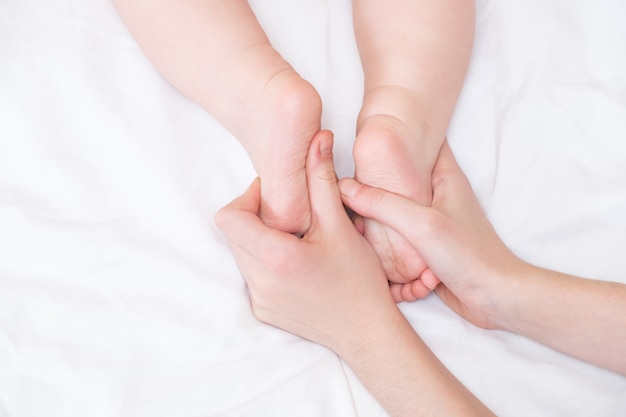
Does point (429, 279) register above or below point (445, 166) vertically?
below

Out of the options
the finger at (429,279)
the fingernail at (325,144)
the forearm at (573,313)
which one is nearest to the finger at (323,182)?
the fingernail at (325,144)

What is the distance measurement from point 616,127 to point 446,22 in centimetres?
35

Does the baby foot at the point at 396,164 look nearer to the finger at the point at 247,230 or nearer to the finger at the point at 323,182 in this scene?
the finger at the point at 323,182

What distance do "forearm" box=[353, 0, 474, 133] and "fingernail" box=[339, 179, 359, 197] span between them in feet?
0.49

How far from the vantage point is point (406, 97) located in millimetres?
1022

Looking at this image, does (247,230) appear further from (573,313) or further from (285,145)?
(573,313)

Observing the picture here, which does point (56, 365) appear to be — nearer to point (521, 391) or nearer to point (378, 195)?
point (378, 195)

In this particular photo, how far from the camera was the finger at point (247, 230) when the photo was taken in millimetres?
947

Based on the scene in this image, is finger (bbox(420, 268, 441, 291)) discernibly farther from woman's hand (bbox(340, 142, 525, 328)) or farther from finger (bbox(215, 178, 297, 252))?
finger (bbox(215, 178, 297, 252))

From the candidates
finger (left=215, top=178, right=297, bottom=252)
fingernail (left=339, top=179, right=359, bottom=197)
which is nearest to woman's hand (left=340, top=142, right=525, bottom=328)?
fingernail (left=339, top=179, right=359, bottom=197)

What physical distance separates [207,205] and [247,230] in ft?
0.52

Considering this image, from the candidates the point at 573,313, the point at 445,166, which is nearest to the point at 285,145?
the point at 445,166

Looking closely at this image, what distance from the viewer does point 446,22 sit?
1.08 meters

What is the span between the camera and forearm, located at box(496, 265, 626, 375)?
3.13ft
